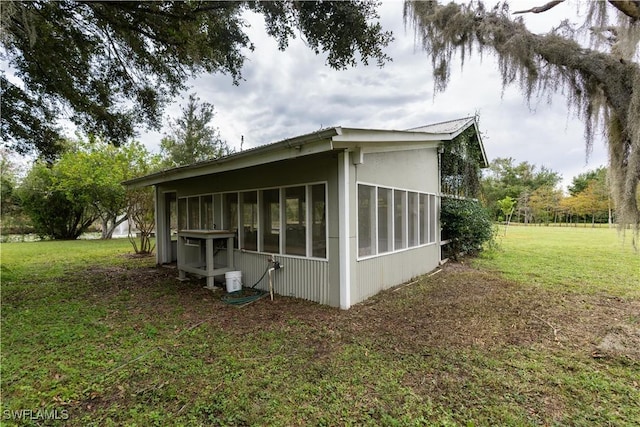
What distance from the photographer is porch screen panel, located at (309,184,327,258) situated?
4.78 meters

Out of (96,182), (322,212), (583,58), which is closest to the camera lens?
(583,58)

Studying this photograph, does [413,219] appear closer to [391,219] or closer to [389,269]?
[391,219]

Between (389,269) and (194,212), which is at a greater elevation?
(194,212)

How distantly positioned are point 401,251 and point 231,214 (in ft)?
12.5

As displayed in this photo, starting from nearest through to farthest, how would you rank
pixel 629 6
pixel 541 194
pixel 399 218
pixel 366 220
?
pixel 629 6 → pixel 366 220 → pixel 399 218 → pixel 541 194

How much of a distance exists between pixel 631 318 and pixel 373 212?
160 inches

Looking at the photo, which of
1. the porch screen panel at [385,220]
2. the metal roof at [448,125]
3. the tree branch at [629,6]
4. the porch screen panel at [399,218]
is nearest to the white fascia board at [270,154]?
the porch screen panel at [385,220]

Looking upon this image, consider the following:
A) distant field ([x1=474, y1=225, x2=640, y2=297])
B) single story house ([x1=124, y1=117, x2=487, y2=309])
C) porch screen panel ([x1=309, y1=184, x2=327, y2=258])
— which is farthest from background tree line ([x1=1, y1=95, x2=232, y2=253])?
distant field ([x1=474, y1=225, x2=640, y2=297])

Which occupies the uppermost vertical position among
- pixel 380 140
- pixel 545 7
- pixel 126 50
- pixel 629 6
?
pixel 126 50

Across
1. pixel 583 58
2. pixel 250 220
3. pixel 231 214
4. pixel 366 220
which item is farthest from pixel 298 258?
pixel 583 58

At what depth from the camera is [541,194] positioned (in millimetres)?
37750

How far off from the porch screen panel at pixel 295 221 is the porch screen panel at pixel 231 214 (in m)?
1.54

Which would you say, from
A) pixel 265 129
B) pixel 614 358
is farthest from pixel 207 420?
pixel 265 129

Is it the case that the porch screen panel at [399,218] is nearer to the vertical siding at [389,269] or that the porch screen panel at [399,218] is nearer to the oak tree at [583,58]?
the vertical siding at [389,269]
